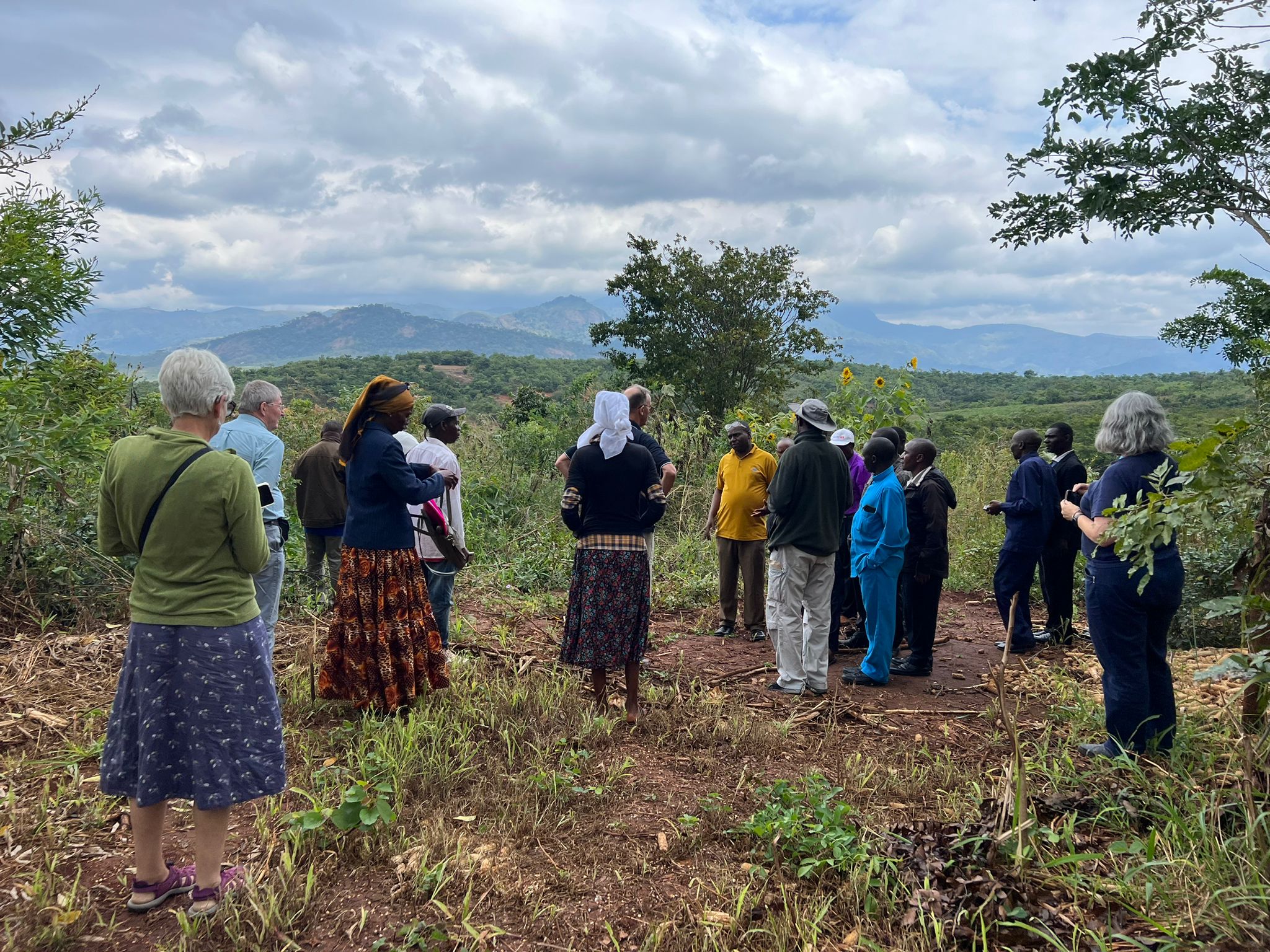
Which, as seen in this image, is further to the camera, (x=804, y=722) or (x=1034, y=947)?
(x=804, y=722)

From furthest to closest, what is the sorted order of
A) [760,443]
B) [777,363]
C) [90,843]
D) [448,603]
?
[777,363], [760,443], [448,603], [90,843]

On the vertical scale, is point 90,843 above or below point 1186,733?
below

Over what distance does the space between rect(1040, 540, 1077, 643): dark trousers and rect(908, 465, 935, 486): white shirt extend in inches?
49.8

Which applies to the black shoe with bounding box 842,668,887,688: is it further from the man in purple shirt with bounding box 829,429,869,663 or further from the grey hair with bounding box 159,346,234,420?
the grey hair with bounding box 159,346,234,420

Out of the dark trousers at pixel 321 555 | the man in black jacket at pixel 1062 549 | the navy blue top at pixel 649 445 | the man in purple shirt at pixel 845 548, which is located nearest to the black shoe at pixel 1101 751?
the man in purple shirt at pixel 845 548

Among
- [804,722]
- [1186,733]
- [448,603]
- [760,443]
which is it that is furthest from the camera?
[760,443]

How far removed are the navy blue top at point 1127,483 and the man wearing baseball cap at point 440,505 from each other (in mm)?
3497

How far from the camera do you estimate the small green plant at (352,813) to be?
118 inches

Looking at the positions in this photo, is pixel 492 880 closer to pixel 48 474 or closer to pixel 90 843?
pixel 90 843

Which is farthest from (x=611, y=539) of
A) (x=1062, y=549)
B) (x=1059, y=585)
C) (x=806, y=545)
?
(x=1059, y=585)

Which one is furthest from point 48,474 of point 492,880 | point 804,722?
point 804,722

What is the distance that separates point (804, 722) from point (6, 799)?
157 inches

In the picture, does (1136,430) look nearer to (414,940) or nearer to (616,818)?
(616,818)

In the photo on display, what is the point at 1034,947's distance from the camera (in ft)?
7.69
